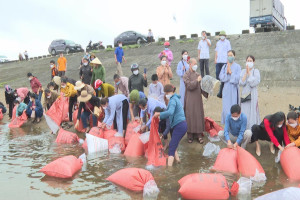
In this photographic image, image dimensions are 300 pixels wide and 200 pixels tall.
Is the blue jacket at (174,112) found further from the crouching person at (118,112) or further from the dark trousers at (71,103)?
the dark trousers at (71,103)

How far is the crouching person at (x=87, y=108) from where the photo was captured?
6930mm

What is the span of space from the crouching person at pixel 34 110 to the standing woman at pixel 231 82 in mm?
5353

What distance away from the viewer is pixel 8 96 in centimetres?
1000

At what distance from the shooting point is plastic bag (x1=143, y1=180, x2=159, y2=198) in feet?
13.2

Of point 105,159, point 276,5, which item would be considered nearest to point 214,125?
point 105,159

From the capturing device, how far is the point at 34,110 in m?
8.95

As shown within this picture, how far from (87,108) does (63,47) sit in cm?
1973

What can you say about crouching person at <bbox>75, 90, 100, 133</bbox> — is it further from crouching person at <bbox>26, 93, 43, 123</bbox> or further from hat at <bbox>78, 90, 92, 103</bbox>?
crouching person at <bbox>26, 93, 43, 123</bbox>

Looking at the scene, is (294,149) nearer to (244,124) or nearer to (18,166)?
(244,124)

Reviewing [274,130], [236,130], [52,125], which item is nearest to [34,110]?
[52,125]

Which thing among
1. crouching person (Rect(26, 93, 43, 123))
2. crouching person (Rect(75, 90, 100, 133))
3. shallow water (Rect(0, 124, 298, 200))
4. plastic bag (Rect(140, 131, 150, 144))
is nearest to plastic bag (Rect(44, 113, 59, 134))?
crouching person (Rect(75, 90, 100, 133))

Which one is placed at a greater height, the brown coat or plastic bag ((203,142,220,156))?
the brown coat

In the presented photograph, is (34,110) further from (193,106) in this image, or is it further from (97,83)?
(193,106)

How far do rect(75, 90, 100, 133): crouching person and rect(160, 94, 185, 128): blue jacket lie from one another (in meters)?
2.49
